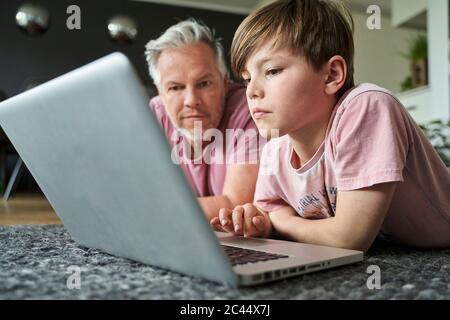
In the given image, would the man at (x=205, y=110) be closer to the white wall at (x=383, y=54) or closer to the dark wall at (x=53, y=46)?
the white wall at (x=383, y=54)

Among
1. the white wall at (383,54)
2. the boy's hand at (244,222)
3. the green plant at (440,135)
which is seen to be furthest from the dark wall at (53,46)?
the boy's hand at (244,222)

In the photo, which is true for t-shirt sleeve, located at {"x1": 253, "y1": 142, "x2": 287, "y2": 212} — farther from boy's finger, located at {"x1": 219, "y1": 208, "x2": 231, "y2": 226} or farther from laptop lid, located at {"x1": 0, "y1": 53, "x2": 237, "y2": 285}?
laptop lid, located at {"x1": 0, "y1": 53, "x2": 237, "y2": 285}

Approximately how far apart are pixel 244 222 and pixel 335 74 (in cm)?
30

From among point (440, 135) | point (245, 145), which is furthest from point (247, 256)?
point (440, 135)

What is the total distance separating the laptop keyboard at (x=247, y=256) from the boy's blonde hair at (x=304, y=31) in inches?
12.9

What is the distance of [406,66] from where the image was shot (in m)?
3.87

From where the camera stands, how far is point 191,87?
1.23 metres

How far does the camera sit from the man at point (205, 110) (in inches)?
46.3

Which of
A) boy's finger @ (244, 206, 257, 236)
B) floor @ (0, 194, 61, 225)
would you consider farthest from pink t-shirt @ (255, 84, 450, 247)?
floor @ (0, 194, 61, 225)

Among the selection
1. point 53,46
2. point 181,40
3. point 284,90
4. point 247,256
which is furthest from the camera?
point 53,46

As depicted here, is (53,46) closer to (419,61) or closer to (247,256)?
(419,61)
